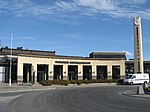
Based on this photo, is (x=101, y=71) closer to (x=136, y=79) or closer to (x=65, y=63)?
(x=65, y=63)

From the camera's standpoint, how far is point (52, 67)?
6116 cm

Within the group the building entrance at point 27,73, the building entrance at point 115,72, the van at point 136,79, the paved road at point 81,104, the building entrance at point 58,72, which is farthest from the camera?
the building entrance at point 115,72

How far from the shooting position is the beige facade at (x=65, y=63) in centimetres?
5656

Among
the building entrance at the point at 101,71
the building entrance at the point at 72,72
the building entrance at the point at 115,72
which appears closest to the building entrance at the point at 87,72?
the building entrance at the point at 101,71

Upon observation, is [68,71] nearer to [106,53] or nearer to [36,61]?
[36,61]

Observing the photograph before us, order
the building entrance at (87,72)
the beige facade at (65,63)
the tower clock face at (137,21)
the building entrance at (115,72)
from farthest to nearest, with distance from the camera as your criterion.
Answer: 1. the building entrance at (115,72)
2. the building entrance at (87,72)
3. the tower clock face at (137,21)
4. the beige facade at (65,63)

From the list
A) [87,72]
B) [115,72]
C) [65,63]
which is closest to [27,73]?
[65,63]

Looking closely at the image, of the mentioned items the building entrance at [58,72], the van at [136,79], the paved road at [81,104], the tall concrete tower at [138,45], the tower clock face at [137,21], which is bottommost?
the paved road at [81,104]

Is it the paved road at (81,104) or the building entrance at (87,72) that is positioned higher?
the building entrance at (87,72)

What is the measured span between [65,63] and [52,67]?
11.7ft

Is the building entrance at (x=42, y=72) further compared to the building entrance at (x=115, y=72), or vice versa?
the building entrance at (x=115, y=72)

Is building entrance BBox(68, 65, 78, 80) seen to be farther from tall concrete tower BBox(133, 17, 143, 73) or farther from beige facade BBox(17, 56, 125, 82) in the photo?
tall concrete tower BBox(133, 17, 143, 73)

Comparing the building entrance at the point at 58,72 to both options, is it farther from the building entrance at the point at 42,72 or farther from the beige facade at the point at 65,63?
the building entrance at the point at 42,72

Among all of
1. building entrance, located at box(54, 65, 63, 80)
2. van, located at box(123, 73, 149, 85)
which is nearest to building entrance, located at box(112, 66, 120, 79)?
building entrance, located at box(54, 65, 63, 80)
